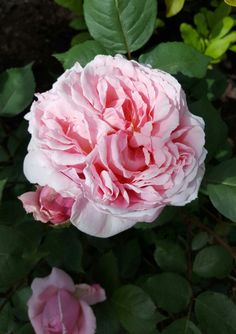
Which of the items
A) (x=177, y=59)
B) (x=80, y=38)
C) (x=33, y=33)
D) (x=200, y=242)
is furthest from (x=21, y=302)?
(x=33, y=33)

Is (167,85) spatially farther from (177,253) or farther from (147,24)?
(177,253)

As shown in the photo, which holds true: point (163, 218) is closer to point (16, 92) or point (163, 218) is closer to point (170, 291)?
point (170, 291)

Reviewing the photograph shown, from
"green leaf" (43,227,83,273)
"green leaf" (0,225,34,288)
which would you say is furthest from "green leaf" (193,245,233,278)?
"green leaf" (0,225,34,288)

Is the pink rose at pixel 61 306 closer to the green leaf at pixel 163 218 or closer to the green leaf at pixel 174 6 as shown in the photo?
the green leaf at pixel 163 218

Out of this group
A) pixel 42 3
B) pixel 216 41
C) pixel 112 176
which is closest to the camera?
pixel 112 176

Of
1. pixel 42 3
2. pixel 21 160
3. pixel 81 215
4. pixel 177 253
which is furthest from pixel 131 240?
pixel 42 3

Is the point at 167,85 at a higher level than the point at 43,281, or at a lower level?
higher
